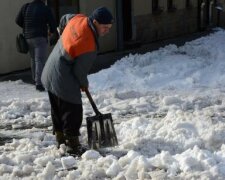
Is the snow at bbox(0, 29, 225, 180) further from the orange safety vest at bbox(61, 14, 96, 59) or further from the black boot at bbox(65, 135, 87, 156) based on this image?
the orange safety vest at bbox(61, 14, 96, 59)

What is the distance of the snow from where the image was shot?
224 inches

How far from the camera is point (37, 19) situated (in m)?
9.73

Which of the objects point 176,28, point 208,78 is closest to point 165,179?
point 208,78

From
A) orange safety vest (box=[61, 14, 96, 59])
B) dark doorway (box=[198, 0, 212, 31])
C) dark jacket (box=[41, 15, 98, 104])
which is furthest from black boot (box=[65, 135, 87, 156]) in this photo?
dark doorway (box=[198, 0, 212, 31])

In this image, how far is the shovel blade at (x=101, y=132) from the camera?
20.8 ft

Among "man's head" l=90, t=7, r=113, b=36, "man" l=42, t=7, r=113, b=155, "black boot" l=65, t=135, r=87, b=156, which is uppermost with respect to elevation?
"man's head" l=90, t=7, r=113, b=36

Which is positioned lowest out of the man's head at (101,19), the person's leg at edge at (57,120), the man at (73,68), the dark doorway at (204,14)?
the dark doorway at (204,14)

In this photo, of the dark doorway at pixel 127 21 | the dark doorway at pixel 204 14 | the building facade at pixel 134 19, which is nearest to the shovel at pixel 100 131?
the building facade at pixel 134 19

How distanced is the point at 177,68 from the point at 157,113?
3936mm

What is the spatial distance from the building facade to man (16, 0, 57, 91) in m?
2.05

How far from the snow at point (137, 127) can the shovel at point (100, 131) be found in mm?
124

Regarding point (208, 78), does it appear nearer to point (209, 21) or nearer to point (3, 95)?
point (3, 95)

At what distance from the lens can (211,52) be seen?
48.5ft

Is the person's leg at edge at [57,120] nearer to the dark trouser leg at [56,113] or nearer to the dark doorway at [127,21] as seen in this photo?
the dark trouser leg at [56,113]
